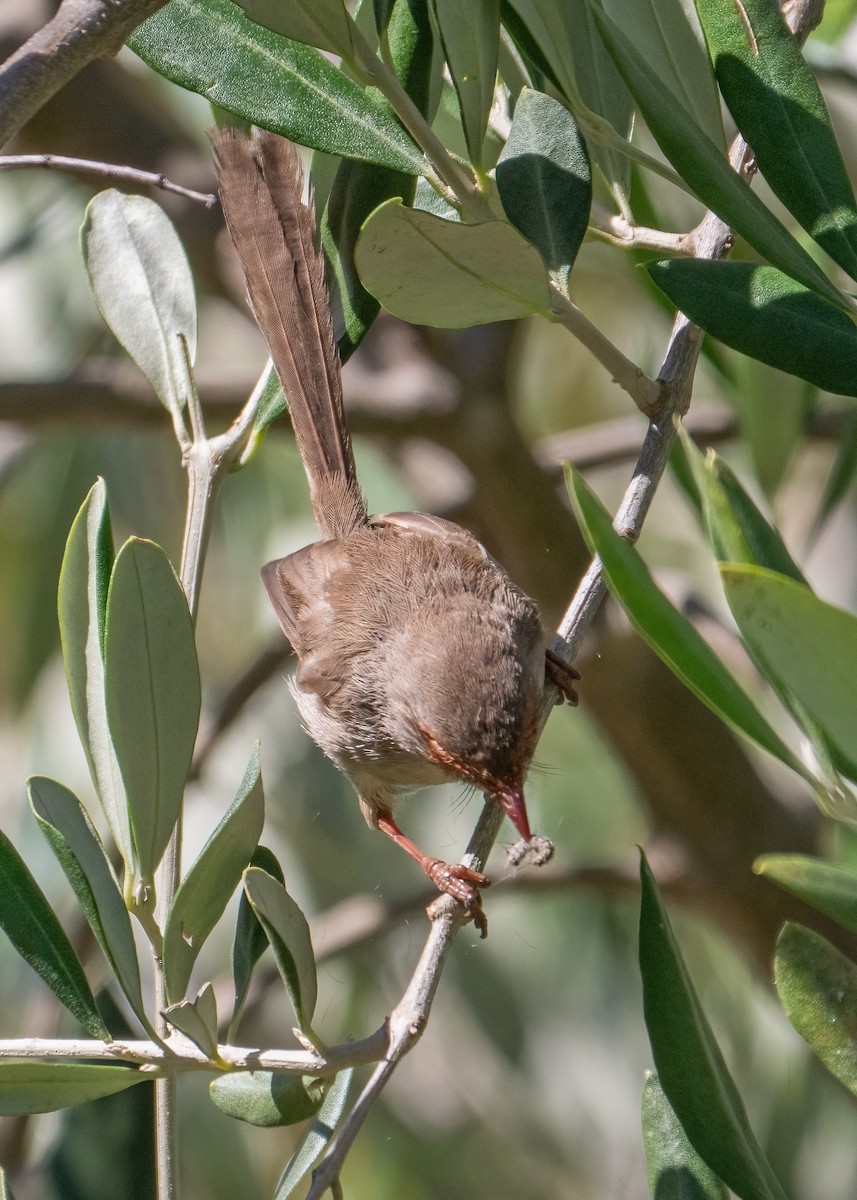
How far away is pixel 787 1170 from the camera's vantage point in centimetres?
390

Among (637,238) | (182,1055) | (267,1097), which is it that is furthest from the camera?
(637,238)

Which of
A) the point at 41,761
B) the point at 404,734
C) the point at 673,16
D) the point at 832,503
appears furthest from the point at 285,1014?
the point at 673,16

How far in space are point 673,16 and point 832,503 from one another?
1446mm

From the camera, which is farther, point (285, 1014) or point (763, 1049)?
point (285, 1014)

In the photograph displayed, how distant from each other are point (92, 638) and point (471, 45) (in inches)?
33.0

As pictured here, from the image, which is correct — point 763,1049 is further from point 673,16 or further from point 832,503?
point 673,16

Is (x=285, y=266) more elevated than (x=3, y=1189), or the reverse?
(x=285, y=266)

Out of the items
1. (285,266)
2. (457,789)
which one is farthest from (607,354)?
(457,789)

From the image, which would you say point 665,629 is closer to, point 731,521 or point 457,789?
point 731,521

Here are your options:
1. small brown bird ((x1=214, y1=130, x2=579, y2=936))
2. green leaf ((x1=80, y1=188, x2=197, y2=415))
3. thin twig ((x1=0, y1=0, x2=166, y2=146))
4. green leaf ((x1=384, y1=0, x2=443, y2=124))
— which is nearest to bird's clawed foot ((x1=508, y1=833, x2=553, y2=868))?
small brown bird ((x1=214, y1=130, x2=579, y2=936))

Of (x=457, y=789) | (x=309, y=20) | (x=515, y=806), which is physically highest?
(x=309, y=20)

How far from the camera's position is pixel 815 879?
1024 mm

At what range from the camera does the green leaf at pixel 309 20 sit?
54.7 inches

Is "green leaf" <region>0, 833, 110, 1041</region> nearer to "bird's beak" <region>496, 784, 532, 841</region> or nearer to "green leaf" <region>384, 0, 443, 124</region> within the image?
"bird's beak" <region>496, 784, 532, 841</region>
